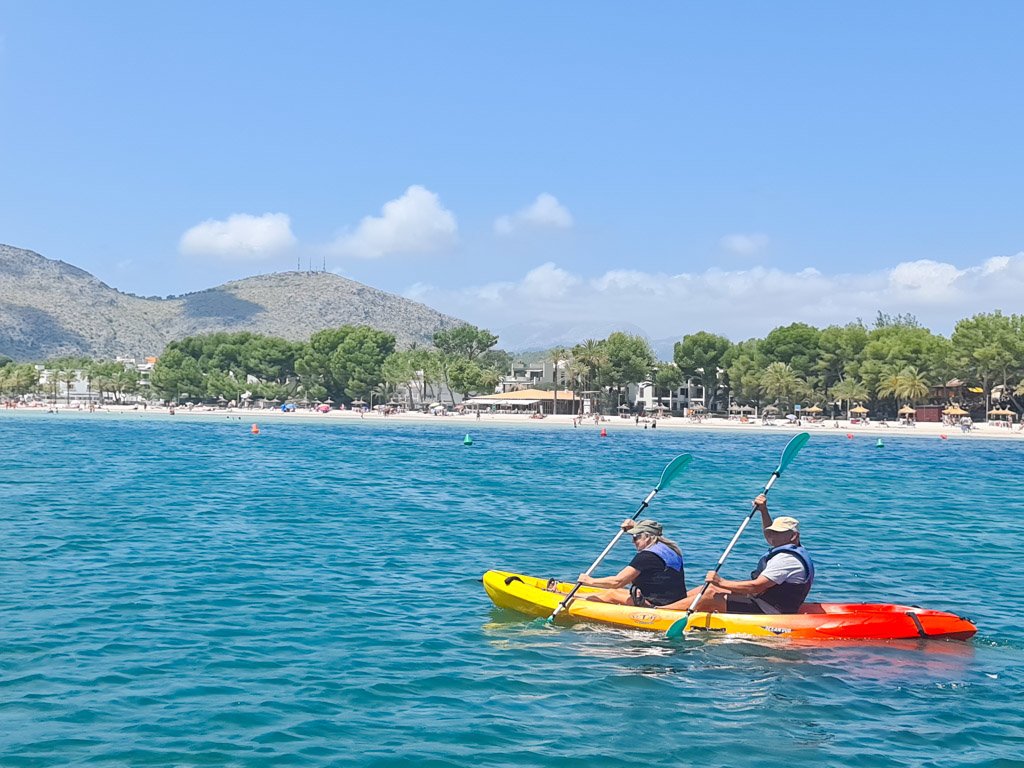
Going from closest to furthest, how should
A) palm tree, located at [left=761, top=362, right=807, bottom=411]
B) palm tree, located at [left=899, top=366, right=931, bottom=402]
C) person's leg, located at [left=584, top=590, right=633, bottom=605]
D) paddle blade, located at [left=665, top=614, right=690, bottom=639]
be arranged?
paddle blade, located at [left=665, top=614, right=690, bottom=639], person's leg, located at [left=584, top=590, right=633, bottom=605], palm tree, located at [left=899, top=366, right=931, bottom=402], palm tree, located at [left=761, top=362, right=807, bottom=411]

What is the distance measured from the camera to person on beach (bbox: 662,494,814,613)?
1280cm

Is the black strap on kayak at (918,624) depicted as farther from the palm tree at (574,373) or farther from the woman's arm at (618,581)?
the palm tree at (574,373)

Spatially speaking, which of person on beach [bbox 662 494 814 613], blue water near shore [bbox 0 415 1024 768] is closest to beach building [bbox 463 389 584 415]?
blue water near shore [bbox 0 415 1024 768]

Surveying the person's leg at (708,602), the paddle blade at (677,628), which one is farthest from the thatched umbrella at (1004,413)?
the paddle blade at (677,628)

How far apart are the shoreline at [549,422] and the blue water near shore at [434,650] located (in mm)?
63213

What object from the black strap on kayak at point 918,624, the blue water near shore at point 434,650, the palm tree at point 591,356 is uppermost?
the palm tree at point 591,356

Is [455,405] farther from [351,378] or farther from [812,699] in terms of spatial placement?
[812,699]

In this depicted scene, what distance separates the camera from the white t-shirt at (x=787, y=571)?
12.8m

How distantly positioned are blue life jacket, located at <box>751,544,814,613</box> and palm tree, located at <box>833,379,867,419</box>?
9214 cm

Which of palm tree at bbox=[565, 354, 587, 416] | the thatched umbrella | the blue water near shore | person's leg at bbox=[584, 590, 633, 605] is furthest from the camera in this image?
palm tree at bbox=[565, 354, 587, 416]

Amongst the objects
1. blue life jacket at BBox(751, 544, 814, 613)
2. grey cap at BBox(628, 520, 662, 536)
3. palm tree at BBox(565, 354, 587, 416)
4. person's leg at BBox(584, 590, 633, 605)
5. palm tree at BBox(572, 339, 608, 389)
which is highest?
palm tree at BBox(572, 339, 608, 389)

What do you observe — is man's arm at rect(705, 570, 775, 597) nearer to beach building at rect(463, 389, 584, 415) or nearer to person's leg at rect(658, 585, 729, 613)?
person's leg at rect(658, 585, 729, 613)

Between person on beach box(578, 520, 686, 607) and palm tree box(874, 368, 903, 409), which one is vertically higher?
palm tree box(874, 368, 903, 409)

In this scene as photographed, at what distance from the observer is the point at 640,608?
13289 mm
